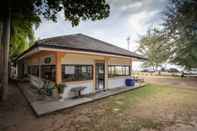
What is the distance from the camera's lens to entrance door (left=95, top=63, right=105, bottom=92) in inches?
419

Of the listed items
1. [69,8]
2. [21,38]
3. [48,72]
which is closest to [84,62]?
[48,72]

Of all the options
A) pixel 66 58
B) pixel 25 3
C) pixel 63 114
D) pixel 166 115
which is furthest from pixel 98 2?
pixel 166 115

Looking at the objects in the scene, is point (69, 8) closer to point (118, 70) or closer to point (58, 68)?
point (58, 68)

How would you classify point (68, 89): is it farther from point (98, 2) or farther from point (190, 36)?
point (190, 36)

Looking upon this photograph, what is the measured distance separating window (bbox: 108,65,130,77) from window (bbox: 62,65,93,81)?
2.29 metres

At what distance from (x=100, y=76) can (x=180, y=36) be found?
13.1 m

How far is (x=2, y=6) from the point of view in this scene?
24.2ft

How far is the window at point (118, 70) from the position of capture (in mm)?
11786

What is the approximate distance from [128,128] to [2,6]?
27.0 ft

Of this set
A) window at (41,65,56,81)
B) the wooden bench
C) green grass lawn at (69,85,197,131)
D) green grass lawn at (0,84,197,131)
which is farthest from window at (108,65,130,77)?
green grass lawn at (0,84,197,131)

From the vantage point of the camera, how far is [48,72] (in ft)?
31.6

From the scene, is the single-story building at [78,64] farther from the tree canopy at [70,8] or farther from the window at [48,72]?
the tree canopy at [70,8]

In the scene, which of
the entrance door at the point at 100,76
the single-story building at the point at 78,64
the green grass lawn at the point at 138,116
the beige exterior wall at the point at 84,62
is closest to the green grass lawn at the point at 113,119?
the green grass lawn at the point at 138,116

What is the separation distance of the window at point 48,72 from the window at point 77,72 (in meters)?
0.74
